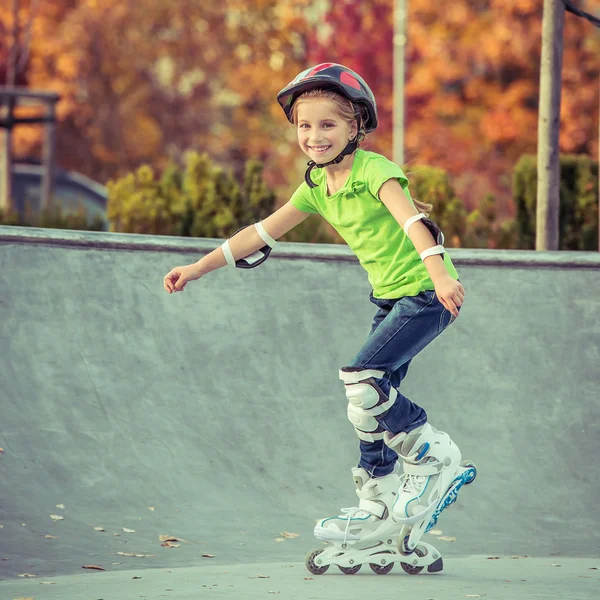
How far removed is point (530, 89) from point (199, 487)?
2052 centimetres

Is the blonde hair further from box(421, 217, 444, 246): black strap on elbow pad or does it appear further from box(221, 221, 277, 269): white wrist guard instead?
box(221, 221, 277, 269): white wrist guard

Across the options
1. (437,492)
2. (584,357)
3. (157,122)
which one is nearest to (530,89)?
(157,122)

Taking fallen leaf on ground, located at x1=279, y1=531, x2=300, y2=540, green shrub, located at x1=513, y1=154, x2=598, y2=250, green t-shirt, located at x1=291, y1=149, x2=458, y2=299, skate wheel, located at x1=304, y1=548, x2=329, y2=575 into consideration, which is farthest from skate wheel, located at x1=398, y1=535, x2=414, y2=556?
green shrub, located at x1=513, y1=154, x2=598, y2=250

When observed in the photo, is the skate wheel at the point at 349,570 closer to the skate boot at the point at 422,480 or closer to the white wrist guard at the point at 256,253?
the skate boot at the point at 422,480

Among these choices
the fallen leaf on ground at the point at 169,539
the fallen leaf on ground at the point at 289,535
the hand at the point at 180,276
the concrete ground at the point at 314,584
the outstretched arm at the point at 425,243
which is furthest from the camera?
the fallen leaf on ground at the point at 289,535

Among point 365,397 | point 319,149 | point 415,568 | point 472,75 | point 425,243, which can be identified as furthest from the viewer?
point 472,75

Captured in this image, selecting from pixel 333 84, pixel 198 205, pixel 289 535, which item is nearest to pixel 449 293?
pixel 333 84

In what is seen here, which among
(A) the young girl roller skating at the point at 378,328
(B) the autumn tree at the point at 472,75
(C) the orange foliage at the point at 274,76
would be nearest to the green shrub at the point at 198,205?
(A) the young girl roller skating at the point at 378,328

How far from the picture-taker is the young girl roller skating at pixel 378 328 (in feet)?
13.9

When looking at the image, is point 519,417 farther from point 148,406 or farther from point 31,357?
point 31,357

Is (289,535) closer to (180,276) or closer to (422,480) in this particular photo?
(422,480)

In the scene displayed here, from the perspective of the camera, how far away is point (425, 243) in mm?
4074

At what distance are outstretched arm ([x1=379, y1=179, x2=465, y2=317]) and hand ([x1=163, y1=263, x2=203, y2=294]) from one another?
2.88ft

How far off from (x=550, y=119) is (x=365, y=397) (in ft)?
14.8
